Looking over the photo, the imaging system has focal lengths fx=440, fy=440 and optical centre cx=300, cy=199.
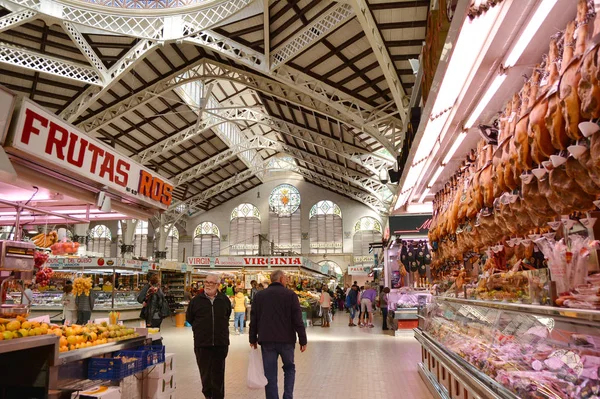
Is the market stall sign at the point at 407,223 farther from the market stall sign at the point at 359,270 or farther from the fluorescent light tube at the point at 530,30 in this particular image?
the market stall sign at the point at 359,270

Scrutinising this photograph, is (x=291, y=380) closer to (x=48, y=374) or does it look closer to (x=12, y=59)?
(x=48, y=374)

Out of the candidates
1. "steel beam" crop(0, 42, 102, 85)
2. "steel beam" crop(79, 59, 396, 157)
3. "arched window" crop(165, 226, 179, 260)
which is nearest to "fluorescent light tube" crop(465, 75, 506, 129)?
"steel beam" crop(79, 59, 396, 157)

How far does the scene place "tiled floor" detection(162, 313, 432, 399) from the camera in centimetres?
491

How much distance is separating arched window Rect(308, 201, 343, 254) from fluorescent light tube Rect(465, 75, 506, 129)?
25918 mm

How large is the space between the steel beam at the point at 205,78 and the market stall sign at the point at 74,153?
31.0 ft

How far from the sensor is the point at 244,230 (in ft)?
98.9

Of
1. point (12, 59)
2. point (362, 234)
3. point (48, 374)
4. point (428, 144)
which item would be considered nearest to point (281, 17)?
point (12, 59)

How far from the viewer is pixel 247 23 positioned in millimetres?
11055

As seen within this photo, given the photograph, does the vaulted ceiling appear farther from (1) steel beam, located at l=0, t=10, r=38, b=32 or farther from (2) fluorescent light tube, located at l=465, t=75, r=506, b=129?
(2) fluorescent light tube, located at l=465, t=75, r=506, b=129

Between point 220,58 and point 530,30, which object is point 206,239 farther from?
point 530,30

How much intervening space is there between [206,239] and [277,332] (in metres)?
27.6

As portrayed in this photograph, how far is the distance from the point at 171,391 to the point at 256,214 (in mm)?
26185

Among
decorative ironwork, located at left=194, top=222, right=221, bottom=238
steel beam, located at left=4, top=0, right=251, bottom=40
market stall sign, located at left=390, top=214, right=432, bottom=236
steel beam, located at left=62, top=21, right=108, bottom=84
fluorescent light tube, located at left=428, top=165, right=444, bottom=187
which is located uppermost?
steel beam, located at left=4, top=0, right=251, bottom=40

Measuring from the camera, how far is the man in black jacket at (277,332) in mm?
3877
